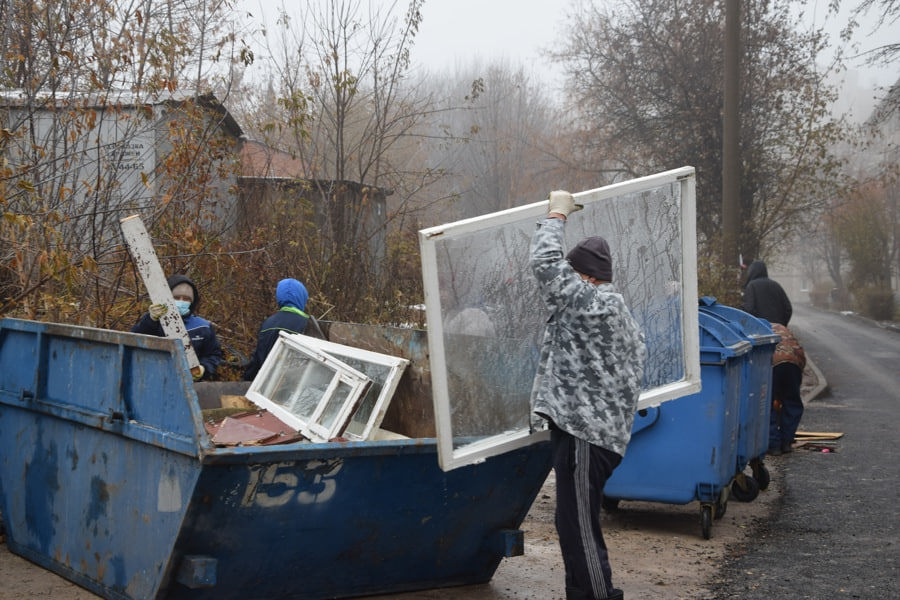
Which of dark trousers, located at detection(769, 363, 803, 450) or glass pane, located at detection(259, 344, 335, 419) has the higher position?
glass pane, located at detection(259, 344, 335, 419)

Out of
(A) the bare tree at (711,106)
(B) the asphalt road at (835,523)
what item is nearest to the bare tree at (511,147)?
(A) the bare tree at (711,106)

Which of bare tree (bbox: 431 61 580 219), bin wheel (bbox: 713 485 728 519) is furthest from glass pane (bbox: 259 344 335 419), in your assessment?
bare tree (bbox: 431 61 580 219)

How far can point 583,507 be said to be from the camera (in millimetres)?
4387

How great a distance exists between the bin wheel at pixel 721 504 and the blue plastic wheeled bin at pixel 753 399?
12.3 inches

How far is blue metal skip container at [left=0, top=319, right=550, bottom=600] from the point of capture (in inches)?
158

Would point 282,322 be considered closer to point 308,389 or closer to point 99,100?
point 308,389

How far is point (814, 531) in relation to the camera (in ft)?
22.7

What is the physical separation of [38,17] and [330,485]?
5870 mm

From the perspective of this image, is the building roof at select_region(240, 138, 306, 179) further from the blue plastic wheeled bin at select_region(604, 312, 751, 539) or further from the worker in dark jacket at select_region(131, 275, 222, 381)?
the blue plastic wheeled bin at select_region(604, 312, 751, 539)

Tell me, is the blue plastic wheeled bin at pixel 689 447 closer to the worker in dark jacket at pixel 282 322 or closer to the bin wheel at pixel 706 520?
the bin wheel at pixel 706 520

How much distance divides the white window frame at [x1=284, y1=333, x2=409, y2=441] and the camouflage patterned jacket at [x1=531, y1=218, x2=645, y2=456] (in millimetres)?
729

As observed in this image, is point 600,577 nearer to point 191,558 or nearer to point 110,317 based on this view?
point 191,558

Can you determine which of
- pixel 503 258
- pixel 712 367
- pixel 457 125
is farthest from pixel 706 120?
pixel 457 125

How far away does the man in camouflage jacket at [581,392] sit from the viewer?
432 cm
